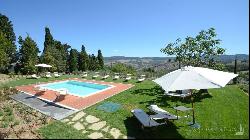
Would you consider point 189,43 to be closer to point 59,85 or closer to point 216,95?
point 216,95

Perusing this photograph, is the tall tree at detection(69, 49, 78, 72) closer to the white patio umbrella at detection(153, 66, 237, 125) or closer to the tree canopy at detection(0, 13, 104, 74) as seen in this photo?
the tree canopy at detection(0, 13, 104, 74)

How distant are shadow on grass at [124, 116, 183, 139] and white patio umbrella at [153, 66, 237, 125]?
6.06ft

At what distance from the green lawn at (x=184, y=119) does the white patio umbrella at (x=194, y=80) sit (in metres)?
1.90

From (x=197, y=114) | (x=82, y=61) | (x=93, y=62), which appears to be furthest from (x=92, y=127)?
(x=93, y=62)

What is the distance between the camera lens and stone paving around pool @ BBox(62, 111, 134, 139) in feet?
32.0

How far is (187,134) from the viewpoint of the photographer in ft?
31.0

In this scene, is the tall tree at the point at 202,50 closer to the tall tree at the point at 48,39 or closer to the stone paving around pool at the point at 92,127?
the stone paving around pool at the point at 92,127

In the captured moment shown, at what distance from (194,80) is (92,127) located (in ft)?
16.0

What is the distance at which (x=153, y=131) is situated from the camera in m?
9.88

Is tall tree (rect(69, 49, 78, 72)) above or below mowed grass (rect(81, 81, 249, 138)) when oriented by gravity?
above

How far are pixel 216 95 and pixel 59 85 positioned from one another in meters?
16.2

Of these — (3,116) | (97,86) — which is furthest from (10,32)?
(3,116)

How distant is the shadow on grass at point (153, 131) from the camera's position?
938cm

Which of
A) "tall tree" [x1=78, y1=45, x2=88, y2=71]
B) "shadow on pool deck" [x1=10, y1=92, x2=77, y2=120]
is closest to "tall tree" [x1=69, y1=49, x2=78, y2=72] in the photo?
"tall tree" [x1=78, y1=45, x2=88, y2=71]
